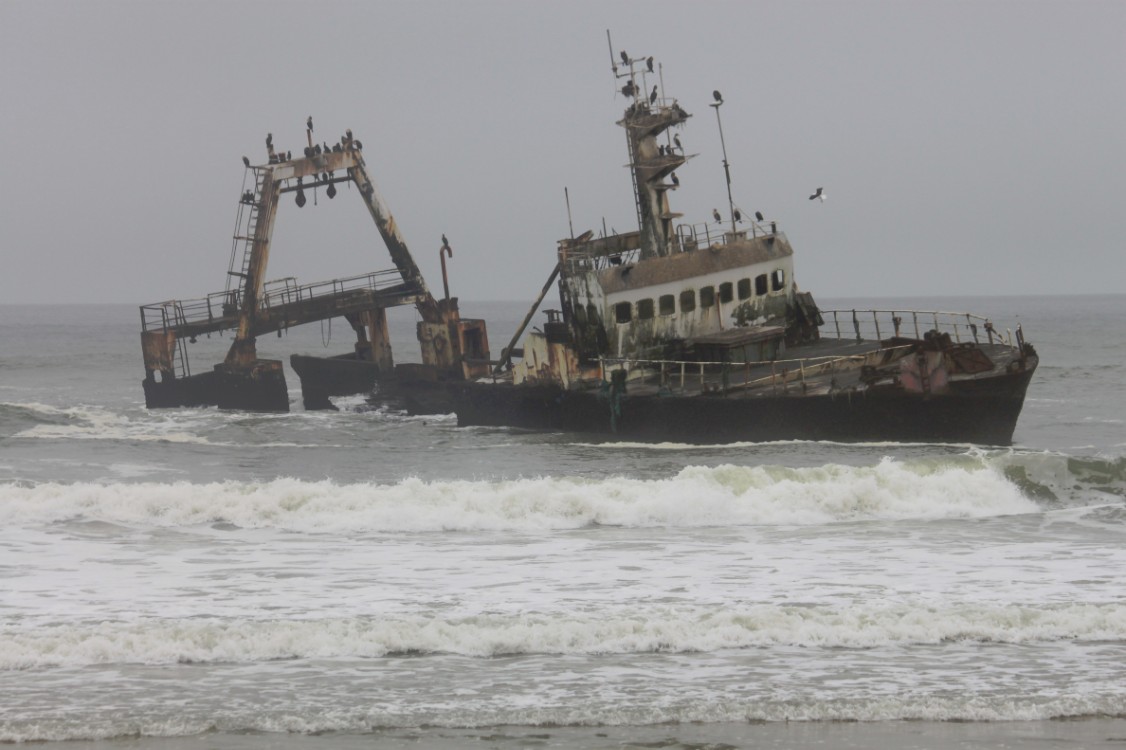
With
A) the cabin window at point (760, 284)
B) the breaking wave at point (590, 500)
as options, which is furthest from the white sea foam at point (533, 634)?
the cabin window at point (760, 284)

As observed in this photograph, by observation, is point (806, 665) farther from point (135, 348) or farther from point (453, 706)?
point (135, 348)

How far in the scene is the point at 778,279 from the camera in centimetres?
3344

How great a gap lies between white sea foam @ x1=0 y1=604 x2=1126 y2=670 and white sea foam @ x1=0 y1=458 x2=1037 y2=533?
6.46 meters


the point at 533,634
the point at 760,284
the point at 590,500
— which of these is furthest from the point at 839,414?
the point at 533,634

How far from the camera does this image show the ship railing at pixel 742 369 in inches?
1100

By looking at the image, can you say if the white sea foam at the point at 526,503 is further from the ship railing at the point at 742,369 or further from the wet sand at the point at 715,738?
the wet sand at the point at 715,738

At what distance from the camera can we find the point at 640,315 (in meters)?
31.3

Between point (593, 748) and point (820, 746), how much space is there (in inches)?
65.2

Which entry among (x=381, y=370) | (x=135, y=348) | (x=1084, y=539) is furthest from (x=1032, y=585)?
(x=135, y=348)

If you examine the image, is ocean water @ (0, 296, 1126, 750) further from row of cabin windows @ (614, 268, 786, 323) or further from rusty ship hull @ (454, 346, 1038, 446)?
row of cabin windows @ (614, 268, 786, 323)

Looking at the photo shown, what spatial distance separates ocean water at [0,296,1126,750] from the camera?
1120 centimetres

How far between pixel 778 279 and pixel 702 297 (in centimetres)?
241

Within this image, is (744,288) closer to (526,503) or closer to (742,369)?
(742,369)

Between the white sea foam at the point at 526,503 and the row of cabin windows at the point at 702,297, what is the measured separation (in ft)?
29.3
